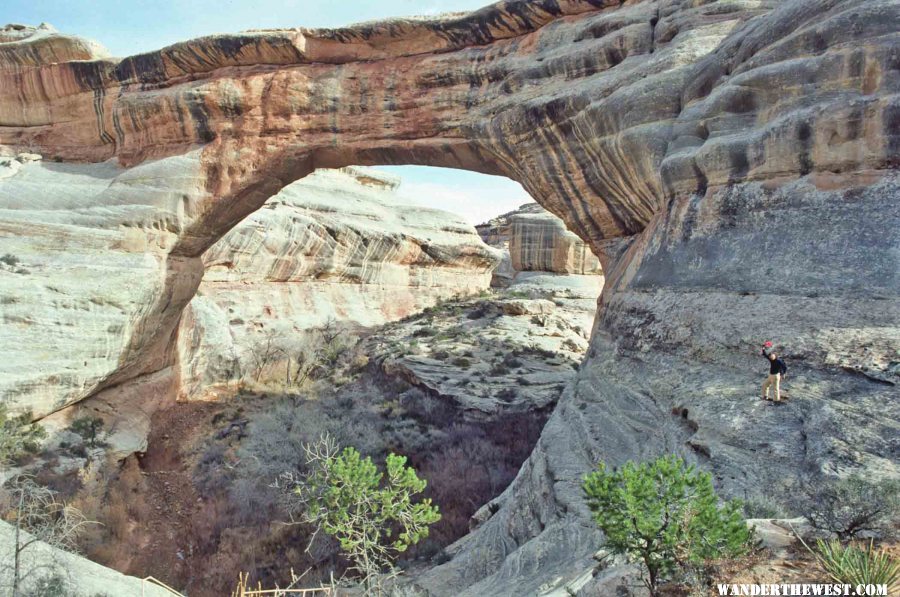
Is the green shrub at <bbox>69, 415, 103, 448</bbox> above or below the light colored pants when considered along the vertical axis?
below

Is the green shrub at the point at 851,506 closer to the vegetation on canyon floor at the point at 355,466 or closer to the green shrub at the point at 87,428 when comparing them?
the vegetation on canyon floor at the point at 355,466

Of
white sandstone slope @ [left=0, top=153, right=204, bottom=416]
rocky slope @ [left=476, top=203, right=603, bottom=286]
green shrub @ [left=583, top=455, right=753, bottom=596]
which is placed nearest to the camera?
green shrub @ [left=583, top=455, right=753, bottom=596]

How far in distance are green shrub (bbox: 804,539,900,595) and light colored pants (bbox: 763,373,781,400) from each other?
6.60 feet

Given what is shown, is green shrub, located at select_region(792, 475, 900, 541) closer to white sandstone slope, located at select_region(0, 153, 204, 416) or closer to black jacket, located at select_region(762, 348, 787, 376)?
black jacket, located at select_region(762, 348, 787, 376)

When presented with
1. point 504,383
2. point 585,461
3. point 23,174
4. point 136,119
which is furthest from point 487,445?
point 23,174

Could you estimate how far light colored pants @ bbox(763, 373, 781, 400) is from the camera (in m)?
5.41

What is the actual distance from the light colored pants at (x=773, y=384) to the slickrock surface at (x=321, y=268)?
1538cm

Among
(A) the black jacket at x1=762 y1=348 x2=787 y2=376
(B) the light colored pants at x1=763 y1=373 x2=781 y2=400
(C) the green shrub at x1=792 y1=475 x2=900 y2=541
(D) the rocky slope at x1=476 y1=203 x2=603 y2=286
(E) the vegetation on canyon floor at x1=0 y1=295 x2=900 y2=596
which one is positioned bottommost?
(E) the vegetation on canyon floor at x1=0 y1=295 x2=900 y2=596

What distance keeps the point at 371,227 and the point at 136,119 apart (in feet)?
40.5

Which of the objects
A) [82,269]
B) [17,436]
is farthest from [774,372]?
[82,269]

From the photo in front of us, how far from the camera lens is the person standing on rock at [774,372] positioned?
210 inches

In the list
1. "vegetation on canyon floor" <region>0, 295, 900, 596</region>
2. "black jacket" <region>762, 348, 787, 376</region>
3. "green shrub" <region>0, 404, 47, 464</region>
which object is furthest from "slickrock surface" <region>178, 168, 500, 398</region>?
"black jacket" <region>762, 348, 787, 376</region>

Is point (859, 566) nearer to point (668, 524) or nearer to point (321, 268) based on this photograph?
point (668, 524)

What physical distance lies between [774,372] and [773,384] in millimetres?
142
